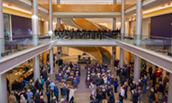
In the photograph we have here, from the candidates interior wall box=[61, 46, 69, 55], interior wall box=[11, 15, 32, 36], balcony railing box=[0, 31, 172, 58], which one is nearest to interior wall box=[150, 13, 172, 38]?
balcony railing box=[0, 31, 172, 58]

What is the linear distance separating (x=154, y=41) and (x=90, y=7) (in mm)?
10994

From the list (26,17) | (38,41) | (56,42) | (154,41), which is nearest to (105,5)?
(56,42)

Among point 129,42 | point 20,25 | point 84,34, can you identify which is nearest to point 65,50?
point 84,34

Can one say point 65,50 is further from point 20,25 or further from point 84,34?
point 20,25

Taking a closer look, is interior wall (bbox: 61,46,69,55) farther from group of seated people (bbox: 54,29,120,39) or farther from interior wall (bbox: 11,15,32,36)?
group of seated people (bbox: 54,29,120,39)

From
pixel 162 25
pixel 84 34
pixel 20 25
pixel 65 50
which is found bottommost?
pixel 65 50

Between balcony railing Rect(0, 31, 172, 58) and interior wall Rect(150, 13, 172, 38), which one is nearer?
balcony railing Rect(0, 31, 172, 58)

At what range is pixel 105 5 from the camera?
17000 mm

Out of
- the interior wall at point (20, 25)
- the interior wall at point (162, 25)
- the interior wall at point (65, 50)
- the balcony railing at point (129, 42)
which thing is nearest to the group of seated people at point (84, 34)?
the interior wall at point (20, 25)

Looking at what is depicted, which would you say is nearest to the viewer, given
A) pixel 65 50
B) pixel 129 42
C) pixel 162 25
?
pixel 129 42

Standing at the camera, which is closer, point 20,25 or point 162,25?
point 162,25

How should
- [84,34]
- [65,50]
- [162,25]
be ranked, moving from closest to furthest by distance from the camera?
[162,25] → [84,34] → [65,50]

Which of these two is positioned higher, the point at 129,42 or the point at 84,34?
the point at 84,34

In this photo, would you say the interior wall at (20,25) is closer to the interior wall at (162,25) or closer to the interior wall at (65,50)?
the interior wall at (162,25)
